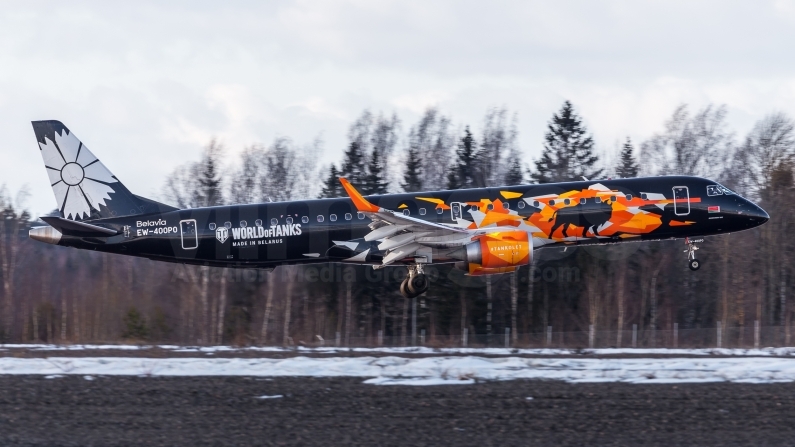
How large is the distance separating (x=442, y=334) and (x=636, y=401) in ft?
106

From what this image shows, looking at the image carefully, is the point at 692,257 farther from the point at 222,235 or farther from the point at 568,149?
the point at 568,149

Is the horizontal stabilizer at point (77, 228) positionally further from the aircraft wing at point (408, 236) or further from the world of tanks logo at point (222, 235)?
the aircraft wing at point (408, 236)

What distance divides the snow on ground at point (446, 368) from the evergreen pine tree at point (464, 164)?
3932 centimetres

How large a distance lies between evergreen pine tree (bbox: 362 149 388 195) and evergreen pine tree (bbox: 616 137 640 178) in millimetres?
16271

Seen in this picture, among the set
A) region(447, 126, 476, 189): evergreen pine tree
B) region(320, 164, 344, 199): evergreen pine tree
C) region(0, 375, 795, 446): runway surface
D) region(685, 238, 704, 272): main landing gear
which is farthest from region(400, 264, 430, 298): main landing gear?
region(447, 126, 476, 189): evergreen pine tree

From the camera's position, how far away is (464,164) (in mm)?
61906

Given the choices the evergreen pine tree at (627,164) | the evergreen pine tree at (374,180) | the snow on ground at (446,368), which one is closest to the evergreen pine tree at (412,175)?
the evergreen pine tree at (374,180)

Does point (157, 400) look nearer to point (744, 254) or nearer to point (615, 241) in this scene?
point (615, 241)

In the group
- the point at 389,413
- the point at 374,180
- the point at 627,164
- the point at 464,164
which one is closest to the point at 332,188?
the point at 374,180

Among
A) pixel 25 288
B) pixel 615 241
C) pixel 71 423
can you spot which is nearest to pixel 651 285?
pixel 615 241

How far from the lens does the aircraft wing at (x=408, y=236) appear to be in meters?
26.8

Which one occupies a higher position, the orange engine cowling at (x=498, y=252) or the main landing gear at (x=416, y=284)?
the orange engine cowling at (x=498, y=252)

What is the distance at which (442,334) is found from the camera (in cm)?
4716

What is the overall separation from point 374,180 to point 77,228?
1254 inches
